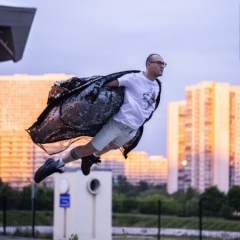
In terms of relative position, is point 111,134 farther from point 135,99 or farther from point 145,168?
point 145,168

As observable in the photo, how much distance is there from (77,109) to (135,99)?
20.0 inches

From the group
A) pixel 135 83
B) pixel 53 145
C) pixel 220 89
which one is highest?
pixel 220 89

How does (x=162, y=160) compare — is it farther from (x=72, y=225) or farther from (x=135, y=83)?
(x=135, y=83)

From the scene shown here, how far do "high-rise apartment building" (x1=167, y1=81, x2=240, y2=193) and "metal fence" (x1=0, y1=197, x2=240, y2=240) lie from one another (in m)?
58.7

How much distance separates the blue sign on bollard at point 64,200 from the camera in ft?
94.3

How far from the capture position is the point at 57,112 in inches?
306

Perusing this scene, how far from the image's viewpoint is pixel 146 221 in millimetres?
43188

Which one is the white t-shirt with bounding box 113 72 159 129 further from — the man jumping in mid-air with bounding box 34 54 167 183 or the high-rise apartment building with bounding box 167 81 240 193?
the high-rise apartment building with bounding box 167 81 240 193

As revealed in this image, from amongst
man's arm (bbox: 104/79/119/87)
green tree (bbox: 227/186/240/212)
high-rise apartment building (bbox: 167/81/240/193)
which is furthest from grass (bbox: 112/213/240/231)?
high-rise apartment building (bbox: 167/81/240/193)

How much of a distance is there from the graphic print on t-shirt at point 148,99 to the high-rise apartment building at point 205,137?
9607 cm

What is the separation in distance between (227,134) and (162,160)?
216 feet

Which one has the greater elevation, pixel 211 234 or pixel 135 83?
pixel 135 83

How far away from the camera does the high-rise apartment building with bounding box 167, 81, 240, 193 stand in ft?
361

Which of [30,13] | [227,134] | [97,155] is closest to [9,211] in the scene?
[30,13]
